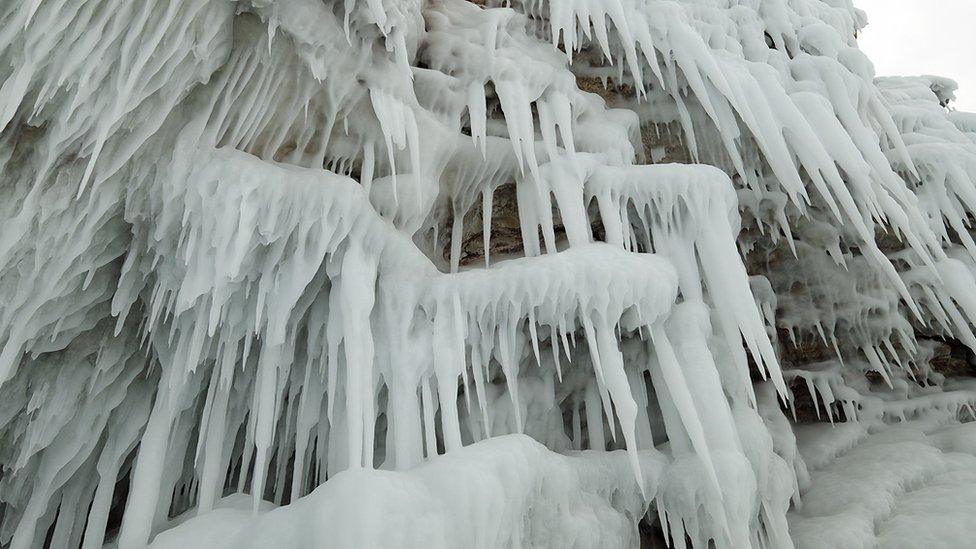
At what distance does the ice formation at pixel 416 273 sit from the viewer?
3.04 m

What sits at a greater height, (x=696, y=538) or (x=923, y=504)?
(x=696, y=538)

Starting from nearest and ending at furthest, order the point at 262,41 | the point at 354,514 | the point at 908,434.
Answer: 1. the point at 354,514
2. the point at 262,41
3. the point at 908,434

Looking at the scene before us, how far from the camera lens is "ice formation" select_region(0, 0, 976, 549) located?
120 inches

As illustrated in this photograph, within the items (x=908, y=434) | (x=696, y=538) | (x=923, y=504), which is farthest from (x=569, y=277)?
(x=908, y=434)

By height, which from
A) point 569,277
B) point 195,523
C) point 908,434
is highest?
point 569,277

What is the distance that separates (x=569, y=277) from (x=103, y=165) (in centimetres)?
286

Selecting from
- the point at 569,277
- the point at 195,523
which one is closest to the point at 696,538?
the point at 569,277

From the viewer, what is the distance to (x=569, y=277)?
3920mm

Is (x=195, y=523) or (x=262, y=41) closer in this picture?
(x=195, y=523)

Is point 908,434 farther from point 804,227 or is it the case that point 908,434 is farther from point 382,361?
point 382,361

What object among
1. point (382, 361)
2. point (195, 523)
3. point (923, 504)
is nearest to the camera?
point (195, 523)

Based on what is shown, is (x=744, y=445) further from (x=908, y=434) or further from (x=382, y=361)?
(x=908, y=434)

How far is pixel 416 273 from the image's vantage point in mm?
3920

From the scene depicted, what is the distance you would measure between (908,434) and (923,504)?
170 cm
